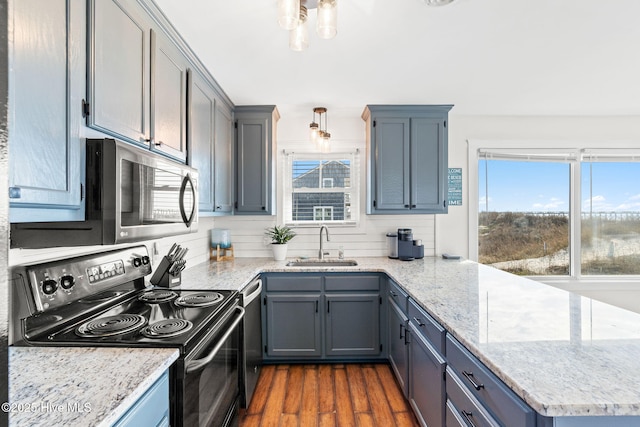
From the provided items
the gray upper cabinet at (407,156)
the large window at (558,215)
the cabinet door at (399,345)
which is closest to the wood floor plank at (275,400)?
the cabinet door at (399,345)

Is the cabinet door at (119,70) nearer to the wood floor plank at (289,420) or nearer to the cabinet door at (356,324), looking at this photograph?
the wood floor plank at (289,420)

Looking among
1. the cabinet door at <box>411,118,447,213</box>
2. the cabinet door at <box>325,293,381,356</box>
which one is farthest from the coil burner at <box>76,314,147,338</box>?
the cabinet door at <box>411,118,447,213</box>

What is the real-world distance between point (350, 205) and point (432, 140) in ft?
→ 3.45

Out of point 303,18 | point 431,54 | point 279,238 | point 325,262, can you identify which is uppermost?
point 431,54

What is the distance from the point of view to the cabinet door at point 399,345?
218 cm

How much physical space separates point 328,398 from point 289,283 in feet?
3.02

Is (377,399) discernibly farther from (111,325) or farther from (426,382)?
(111,325)

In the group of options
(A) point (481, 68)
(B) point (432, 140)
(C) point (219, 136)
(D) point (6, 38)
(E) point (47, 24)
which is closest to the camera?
(D) point (6, 38)

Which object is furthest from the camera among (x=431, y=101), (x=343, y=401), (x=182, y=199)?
(x=431, y=101)

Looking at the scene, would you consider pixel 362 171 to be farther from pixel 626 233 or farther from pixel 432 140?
pixel 626 233

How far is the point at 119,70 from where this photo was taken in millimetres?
1320

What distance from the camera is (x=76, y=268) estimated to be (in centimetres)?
137

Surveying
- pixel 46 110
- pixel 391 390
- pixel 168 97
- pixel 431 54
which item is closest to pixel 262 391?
pixel 391 390

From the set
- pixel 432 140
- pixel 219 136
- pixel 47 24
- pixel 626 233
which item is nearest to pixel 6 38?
pixel 47 24
